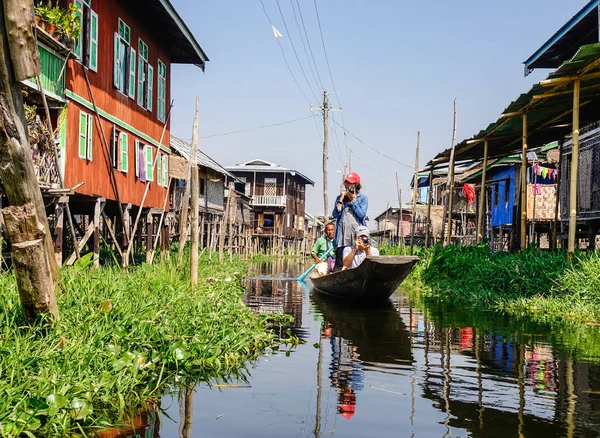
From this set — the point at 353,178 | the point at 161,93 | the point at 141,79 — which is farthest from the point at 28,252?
the point at 161,93

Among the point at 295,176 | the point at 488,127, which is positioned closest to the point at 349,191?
the point at 488,127

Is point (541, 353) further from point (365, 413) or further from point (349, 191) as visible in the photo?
point (349, 191)

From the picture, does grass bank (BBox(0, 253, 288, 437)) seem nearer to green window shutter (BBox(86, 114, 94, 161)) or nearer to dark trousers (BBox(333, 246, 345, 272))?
dark trousers (BBox(333, 246, 345, 272))

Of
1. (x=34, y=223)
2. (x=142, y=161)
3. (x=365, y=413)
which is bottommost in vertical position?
(x=365, y=413)

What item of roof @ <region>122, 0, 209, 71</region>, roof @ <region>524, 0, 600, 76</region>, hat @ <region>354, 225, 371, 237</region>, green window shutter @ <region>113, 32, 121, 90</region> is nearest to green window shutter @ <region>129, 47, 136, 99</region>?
green window shutter @ <region>113, 32, 121, 90</region>

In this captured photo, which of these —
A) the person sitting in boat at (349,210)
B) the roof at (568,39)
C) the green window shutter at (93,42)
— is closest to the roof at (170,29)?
the green window shutter at (93,42)

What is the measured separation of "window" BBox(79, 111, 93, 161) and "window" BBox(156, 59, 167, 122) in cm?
515

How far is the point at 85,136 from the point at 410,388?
402 inches

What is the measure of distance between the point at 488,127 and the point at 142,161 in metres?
8.68

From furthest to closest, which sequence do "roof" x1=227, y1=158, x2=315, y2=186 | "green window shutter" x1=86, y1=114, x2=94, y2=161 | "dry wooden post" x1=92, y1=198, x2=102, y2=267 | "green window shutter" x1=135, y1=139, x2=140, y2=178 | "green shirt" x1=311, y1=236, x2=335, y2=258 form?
"roof" x1=227, y1=158, x2=315, y2=186
"green window shutter" x1=135, y1=139, x2=140, y2=178
"green shirt" x1=311, y1=236, x2=335, y2=258
"dry wooden post" x1=92, y1=198, x2=102, y2=267
"green window shutter" x1=86, y1=114, x2=94, y2=161

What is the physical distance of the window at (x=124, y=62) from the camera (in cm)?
1527

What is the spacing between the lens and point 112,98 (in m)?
15.2

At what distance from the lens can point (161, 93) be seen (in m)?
19.3

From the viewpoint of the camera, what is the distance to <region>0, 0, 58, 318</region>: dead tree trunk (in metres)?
4.86
